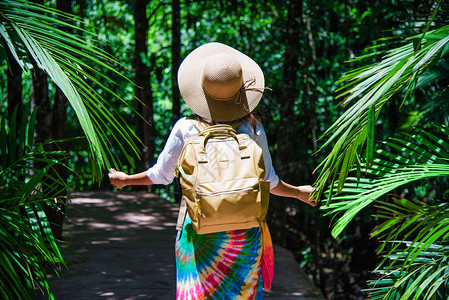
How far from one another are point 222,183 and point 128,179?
2.10ft

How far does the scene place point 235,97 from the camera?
2.74 metres

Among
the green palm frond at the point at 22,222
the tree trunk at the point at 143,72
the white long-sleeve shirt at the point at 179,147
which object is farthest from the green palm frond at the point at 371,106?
the tree trunk at the point at 143,72

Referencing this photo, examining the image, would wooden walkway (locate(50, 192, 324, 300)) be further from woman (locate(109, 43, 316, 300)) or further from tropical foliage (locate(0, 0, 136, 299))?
woman (locate(109, 43, 316, 300))

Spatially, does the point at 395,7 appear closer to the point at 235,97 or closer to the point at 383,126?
the point at 383,126

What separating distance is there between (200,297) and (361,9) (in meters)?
5.51

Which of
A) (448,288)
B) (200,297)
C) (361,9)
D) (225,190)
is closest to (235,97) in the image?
(225,190)

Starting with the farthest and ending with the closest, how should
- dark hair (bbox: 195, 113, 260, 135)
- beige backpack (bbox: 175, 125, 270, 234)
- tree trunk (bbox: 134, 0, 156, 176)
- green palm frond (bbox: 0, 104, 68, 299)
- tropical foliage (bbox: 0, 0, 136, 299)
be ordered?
tree trunk (bbox: 134, 0, 156, 176) → green palm frond (bbox: 0, 104, 68, 299) → dark hair (bbox: 195, 113, 260, 135) → tropical foliage (bbox: 0, 0, 136, 299) → beige backpack (bbox: 175, 125, 270, 234)

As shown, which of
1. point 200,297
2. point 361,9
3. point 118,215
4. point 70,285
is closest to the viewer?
point 200,297

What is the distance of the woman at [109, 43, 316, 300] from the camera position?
2627 mm

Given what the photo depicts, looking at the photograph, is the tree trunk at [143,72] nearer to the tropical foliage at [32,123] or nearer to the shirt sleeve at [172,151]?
the tropical foliage at [32,123]

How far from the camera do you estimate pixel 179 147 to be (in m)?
2.69

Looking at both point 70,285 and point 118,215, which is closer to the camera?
point 70,285

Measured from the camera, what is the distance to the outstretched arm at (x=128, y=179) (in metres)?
2.86

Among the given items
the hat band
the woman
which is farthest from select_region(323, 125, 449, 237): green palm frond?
the hat band
